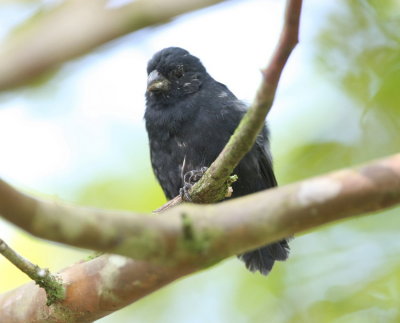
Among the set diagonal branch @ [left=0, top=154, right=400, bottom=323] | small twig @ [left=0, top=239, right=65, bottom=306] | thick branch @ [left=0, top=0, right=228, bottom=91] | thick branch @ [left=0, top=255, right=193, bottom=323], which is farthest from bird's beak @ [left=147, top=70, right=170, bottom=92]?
diagonal branch @ [left=0, top=154, right=400, bottom=323]

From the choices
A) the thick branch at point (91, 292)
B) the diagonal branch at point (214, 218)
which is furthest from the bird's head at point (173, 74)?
the diagonal branch at point (214, 218)

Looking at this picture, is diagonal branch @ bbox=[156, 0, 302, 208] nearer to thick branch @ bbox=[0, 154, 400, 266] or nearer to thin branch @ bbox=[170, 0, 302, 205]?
thin branch @ bbox=[170, 0, 302, 205]

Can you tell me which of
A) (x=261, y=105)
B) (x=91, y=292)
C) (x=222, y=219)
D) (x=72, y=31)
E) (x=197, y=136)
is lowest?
(x=91, y=292)

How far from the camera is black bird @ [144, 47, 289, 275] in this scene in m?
4.50

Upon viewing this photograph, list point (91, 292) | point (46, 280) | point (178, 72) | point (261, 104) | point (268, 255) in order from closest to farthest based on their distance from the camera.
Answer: point (261, 104) < point (91, 292) < point (46, 280) < point (268, 255) < point (178, 72)

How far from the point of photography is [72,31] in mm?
2078

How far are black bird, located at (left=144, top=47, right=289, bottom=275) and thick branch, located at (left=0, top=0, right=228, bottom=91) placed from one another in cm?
208

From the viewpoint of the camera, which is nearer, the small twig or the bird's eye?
the small twig

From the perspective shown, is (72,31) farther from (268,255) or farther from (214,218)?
(268,255)

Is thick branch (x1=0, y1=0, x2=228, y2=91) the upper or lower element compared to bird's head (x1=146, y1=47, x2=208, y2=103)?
upper

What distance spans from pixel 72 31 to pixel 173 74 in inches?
116

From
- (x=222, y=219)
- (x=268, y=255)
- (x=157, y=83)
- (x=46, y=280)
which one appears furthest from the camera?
(x=157, y=83)

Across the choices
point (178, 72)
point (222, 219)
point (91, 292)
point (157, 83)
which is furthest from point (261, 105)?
point (178, 72)

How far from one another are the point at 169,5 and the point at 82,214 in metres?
0.94
